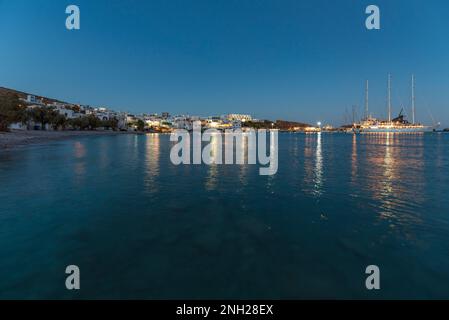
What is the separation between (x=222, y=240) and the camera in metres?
9.23

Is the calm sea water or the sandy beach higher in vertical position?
the sandy beach

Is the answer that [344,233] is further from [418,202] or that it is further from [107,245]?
[107,245]

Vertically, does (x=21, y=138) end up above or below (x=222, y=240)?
above

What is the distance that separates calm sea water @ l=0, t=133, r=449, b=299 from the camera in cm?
654

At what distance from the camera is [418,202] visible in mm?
14219

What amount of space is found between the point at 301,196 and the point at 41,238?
1337cm

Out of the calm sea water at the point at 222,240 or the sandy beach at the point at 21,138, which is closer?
the calm sea water at the point at 222,240

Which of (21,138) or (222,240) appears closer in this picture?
(222,240)

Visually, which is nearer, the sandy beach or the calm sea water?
the calm sea water

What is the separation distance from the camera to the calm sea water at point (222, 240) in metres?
6.54

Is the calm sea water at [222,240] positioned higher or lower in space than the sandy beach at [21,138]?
lower
